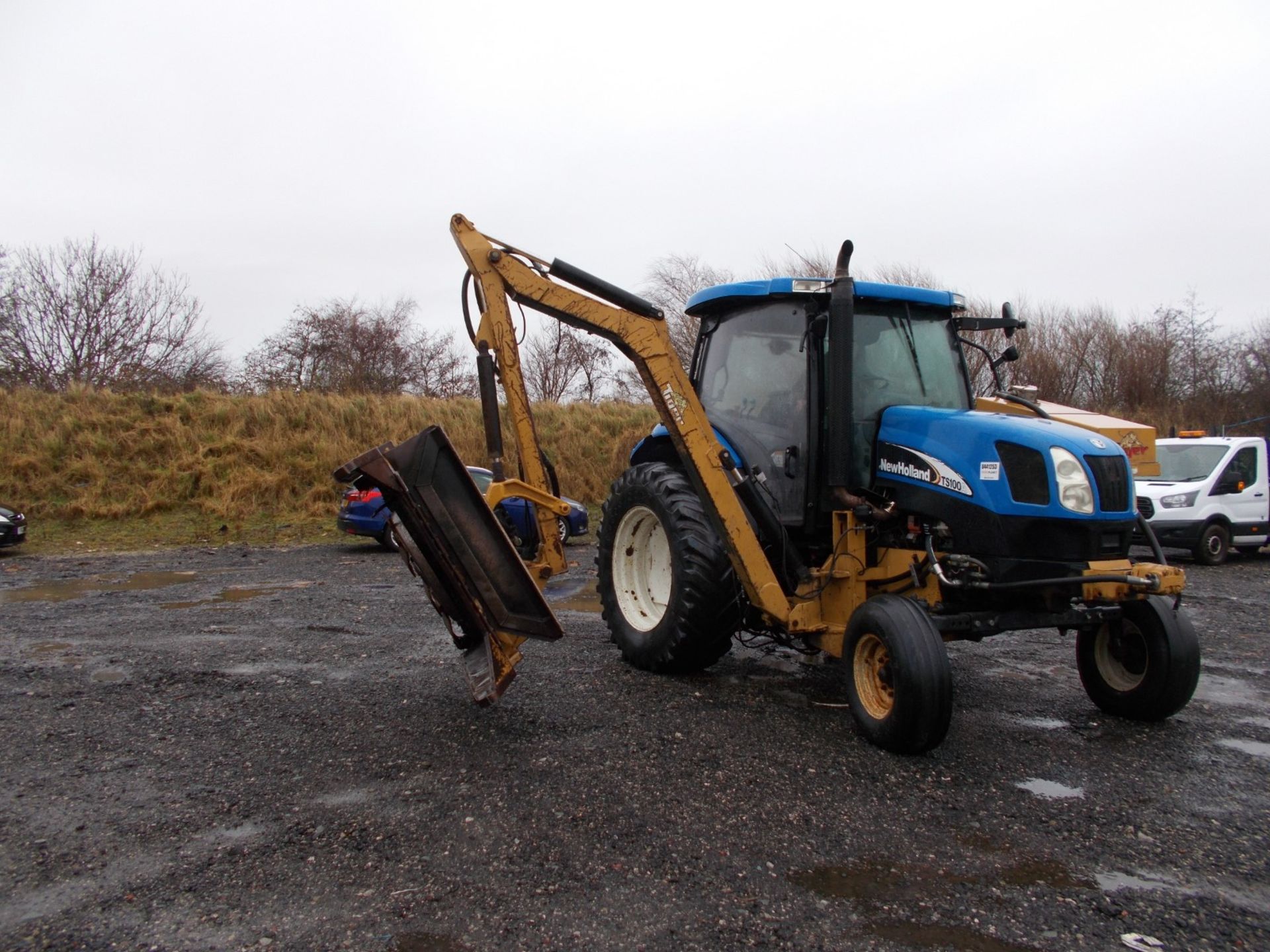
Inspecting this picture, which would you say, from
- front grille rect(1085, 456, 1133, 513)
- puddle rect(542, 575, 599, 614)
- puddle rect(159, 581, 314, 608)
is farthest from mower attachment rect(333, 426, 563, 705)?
puddle rect(159, 581, 314, 608)

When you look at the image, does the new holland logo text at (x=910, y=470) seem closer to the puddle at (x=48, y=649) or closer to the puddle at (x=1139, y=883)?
the puddle at (x=1139, y=883)

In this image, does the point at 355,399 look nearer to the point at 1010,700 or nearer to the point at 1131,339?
the point at 1010,700

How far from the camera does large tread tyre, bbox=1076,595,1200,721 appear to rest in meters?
4.42

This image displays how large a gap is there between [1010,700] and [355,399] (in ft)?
59.6

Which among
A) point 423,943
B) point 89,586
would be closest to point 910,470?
point 423,943

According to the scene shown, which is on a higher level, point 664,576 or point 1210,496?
point 1210,496

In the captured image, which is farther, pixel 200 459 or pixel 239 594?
pixel 200 459

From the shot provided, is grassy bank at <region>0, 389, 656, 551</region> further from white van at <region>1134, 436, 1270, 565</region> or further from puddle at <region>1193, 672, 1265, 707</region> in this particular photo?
puddle at <region>1193, 672, 1265, 707</region>

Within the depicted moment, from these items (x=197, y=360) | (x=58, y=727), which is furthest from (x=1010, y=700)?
(x=197, y=360)

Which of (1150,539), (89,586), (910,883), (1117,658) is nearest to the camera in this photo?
(910,883)

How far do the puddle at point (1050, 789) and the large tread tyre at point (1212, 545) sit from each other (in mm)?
9658

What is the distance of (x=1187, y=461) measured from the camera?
500 inches

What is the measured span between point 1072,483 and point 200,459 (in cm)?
1730

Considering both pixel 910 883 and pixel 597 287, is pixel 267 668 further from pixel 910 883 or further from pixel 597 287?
pixel 910 883
